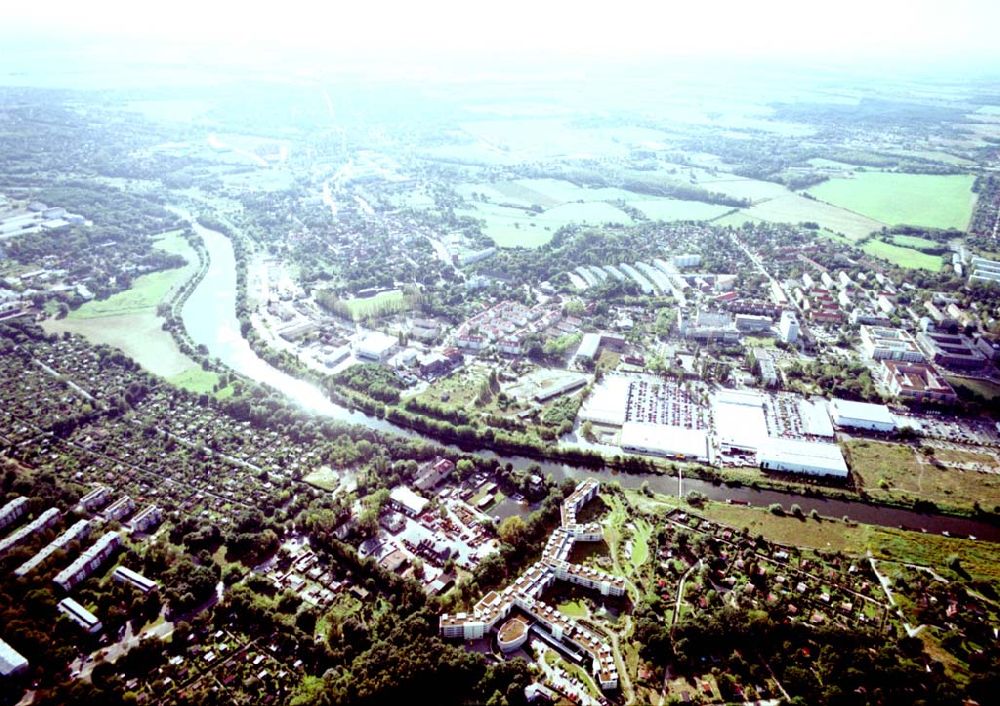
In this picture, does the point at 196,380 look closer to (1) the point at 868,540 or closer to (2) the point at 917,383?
(1) the point at 868,540

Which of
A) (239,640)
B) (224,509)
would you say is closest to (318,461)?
(224,509)

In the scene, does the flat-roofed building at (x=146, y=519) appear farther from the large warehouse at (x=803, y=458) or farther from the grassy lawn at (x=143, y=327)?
the large warehouse at (x=803, y=458)

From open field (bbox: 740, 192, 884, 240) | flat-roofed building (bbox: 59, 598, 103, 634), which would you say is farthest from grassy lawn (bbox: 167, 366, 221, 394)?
open field (bbox: 740, 192, 884, 240)

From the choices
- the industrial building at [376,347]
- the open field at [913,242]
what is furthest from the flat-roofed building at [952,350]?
the industrial building at [376,347]

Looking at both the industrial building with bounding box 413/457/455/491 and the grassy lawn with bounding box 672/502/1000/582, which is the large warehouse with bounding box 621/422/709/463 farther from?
the industrial building with bounding box 413/457/455/491

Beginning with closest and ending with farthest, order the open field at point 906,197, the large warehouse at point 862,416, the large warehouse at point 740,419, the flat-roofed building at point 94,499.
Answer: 1. the flat-roofed building at point 94,499
2. the large warehouse at point 740,419
3. the large warehouse at point 862,416
4. the open field at point 906,197

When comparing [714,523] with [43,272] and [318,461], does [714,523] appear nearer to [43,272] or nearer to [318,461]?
[318,461]
